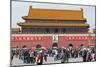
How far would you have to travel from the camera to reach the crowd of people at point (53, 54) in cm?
222

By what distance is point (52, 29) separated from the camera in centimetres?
234

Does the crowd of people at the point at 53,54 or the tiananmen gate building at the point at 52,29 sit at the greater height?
the tiananmen gate building at the point at 52,29

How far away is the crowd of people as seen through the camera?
222 cm

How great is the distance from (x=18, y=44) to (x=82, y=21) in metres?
0.78

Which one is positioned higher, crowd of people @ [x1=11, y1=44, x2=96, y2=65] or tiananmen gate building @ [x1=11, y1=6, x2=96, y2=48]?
tiananmen gate building @ [x1=11, y1=6, x2=96, y2=48]

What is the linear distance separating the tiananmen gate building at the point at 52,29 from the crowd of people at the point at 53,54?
5 cm

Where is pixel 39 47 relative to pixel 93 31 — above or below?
below

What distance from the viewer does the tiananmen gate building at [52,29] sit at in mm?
2236

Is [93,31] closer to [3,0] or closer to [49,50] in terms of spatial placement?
[49,50]

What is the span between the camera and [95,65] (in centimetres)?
255

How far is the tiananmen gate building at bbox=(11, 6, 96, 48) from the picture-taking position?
88.0 inches

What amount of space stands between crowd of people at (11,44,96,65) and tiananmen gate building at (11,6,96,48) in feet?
0.15

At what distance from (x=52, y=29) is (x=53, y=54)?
27 cm
